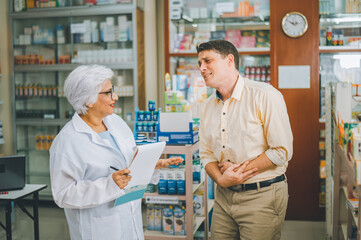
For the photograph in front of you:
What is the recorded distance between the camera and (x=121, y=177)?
6.87 feet

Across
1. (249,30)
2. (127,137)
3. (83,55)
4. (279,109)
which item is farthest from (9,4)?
(279,109)

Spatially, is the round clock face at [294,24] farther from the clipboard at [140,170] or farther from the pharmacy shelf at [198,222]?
the clipboard at [140,170]

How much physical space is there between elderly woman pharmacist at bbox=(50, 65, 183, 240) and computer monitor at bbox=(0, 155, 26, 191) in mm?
1978

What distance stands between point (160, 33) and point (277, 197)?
14.2 feet

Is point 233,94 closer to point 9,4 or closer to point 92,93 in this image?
point 92,93

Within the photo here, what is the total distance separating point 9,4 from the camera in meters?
6.18

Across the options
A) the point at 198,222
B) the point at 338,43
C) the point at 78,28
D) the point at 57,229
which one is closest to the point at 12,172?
the point at 57,229

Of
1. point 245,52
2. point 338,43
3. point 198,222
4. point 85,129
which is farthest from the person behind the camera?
point 245,52

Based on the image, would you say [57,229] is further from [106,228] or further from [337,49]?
[337,49]

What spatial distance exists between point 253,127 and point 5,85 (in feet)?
15.8

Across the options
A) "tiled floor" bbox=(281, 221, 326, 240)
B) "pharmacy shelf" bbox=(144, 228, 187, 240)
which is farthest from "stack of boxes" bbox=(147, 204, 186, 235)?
"tiled floor" bbox=(281, 221, 326, 240)

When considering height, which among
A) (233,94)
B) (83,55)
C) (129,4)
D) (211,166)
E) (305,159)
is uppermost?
(129,4)

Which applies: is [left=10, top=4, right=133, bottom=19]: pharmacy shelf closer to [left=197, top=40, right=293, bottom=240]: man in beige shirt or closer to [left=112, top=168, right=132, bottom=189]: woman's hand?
[left=197, top=40, right=293, bottom=240]: man in beige shirt

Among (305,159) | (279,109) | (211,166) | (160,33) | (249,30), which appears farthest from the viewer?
(160,33)
